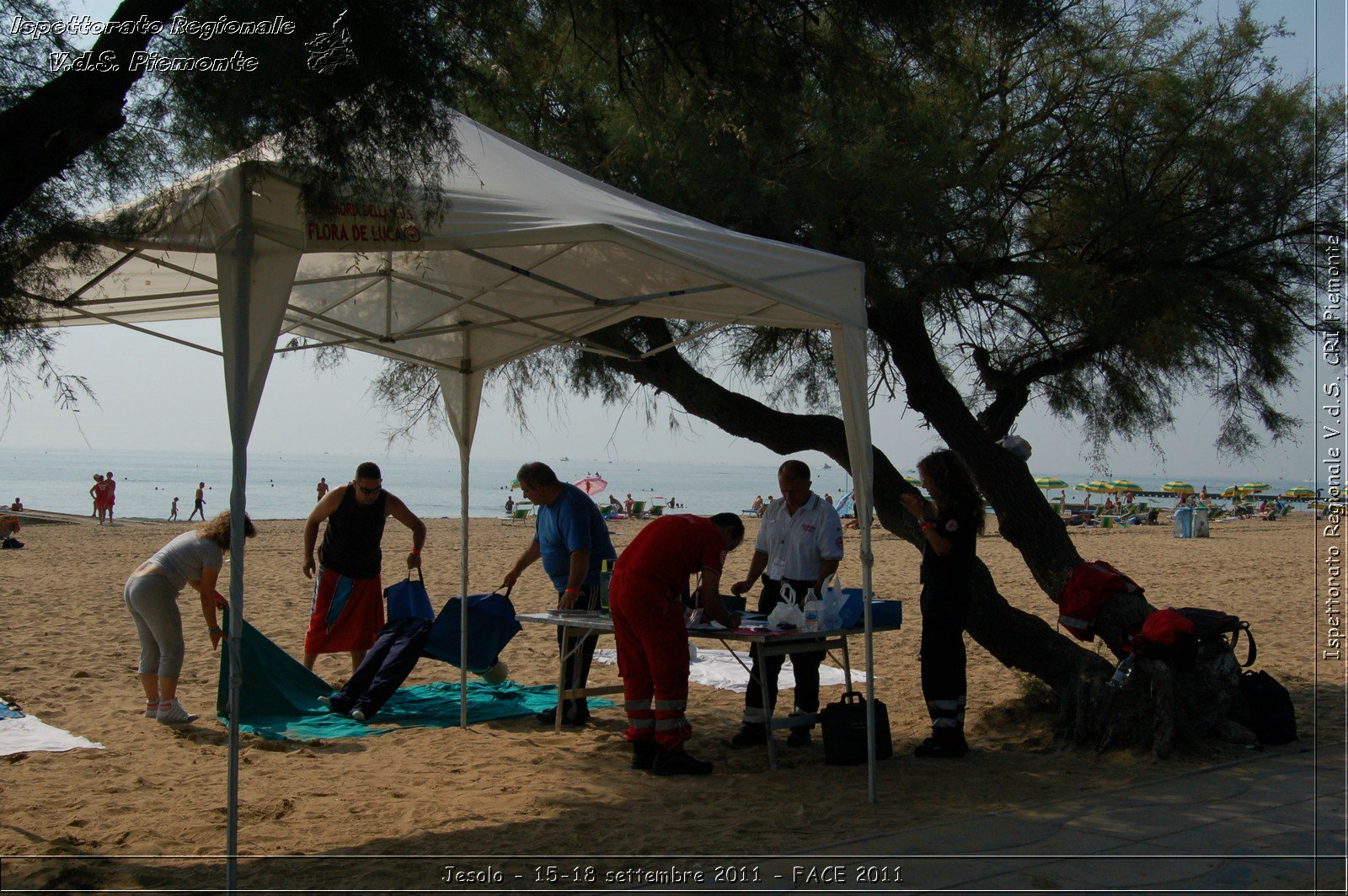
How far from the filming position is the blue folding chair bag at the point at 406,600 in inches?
284

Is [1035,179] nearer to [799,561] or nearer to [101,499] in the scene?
[799,561]

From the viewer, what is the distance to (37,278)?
3.53 metres

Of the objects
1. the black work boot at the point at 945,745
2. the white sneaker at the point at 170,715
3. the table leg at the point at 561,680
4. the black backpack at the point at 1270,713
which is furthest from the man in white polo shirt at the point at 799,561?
the white sneaker at the point at 170,715

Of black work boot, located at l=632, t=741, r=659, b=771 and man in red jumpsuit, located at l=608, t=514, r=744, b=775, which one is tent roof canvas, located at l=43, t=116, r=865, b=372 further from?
black work boot, located at l=632, t=741, r=659, b=771

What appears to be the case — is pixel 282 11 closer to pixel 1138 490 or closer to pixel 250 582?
pixel 250 582

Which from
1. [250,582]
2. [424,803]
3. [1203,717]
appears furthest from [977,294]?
[250,582]

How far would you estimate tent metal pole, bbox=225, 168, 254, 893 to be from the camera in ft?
11.8

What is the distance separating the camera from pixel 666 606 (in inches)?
206

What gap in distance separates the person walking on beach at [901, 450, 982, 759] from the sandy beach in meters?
0.22

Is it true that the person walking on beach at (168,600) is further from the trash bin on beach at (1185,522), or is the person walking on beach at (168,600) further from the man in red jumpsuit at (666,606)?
the trash bin on beach at (1185,522)

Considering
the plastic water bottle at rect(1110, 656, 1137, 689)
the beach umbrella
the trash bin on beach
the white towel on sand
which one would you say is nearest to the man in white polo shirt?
the plastic water bottle at rect(1110, 656, 1137, 689)

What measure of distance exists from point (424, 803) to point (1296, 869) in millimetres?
3443

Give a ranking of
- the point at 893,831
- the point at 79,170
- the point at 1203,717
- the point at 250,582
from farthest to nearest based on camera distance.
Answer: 1. the point at 250,582
2. the point at 1203,717
3. the point at 893,831
4. the point at 79,170

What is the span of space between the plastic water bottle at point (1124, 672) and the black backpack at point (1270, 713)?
2.40ft
